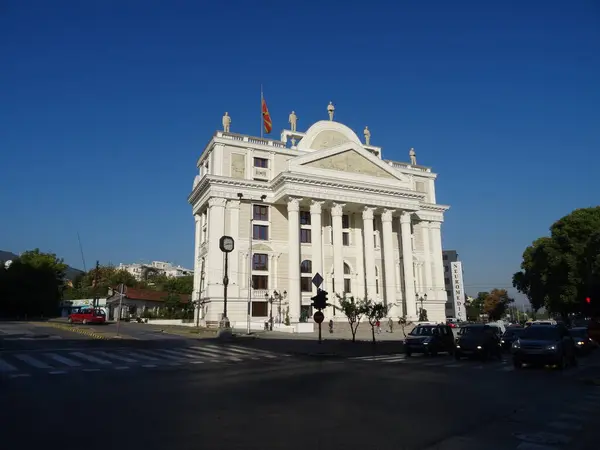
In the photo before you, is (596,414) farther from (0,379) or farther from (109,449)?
(0,379)

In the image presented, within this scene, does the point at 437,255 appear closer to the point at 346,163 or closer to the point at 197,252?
the point at 346,163

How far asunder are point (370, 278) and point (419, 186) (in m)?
21.8

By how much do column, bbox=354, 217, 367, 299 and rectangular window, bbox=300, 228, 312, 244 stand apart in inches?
246

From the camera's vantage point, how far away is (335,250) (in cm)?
5081

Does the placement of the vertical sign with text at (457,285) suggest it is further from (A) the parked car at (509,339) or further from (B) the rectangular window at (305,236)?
(A) the parked car at (509,339)

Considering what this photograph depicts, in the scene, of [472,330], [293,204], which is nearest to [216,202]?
[293,204]

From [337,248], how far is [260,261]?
351 inches

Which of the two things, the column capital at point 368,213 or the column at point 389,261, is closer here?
the column at point 389,261

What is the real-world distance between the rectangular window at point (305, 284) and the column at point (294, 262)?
304 centimetres

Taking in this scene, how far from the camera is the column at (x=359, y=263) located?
172 ft

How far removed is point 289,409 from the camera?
27.0ft

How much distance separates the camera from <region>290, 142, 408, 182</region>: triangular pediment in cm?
5044

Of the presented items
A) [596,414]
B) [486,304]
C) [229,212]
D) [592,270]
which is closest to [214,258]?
[229,212]

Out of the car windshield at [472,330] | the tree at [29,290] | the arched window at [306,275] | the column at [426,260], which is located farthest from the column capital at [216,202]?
the tree at [29,290]
